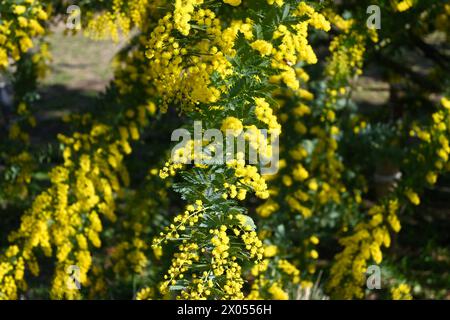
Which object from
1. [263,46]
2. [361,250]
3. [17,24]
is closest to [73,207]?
[17,24]

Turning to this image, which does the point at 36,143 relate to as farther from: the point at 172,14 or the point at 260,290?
the point at 172,14

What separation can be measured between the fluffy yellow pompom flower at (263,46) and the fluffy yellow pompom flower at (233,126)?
30cm

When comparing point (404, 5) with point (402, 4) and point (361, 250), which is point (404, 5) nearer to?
point (402, 4)

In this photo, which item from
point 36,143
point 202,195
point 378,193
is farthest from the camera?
point 36,143

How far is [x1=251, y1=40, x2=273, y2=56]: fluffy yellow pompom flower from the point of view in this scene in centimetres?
246

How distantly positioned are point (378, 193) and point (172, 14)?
426cm

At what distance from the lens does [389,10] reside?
4445mm

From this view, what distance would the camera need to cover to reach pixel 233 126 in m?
2.49

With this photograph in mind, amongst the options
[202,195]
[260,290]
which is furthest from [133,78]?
[202,195]

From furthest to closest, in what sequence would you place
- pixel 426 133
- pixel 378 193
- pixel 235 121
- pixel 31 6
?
pixel 378 193 → pixel 426 133 → pixel 31 6 → pixel 235 121

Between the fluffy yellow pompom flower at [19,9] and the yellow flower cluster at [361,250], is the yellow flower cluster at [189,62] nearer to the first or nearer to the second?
A: the fluffy yellow pompom flower at [19,9]

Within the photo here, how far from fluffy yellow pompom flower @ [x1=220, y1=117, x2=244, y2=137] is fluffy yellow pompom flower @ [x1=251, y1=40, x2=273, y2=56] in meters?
0.30

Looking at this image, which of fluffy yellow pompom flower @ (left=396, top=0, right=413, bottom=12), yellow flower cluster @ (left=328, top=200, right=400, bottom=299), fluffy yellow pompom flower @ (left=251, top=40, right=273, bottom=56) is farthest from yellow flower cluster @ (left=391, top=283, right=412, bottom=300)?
fluffy yellow pompom flower @ (left=251, top=40, right=273, bottom=56)

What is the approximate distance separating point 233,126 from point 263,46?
35cm
